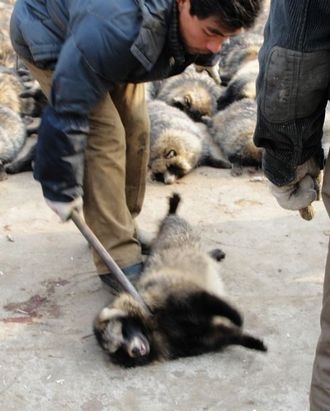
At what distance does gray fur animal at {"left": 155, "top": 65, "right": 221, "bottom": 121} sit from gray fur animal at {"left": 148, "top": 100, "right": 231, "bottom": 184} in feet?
0.92

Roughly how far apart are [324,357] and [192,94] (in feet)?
19.0

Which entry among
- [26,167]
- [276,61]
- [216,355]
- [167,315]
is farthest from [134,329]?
[26,167]

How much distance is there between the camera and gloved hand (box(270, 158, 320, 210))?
2.99 meters

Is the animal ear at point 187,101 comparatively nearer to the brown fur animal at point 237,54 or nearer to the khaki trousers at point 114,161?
the brown fur animal at point 237,54

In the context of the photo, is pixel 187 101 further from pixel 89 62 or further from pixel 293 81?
pixel 293 81

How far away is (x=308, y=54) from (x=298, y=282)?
2.46m

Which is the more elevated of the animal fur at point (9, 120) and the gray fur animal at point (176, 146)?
the gray fur animal at point (176, 146)

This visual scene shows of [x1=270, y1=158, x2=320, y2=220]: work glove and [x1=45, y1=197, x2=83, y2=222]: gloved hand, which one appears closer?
[x1=270, y1=158, x2=320, y2=220]: work glove

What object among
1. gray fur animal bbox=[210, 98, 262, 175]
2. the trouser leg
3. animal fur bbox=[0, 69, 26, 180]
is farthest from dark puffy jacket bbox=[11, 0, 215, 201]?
gray fur animal bbox=[210, 98, 262, 175]

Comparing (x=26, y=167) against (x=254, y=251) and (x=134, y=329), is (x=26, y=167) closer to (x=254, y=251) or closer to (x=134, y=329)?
(x=254, y=251)

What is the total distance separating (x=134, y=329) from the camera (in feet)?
12.6

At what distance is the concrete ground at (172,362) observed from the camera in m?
3.73

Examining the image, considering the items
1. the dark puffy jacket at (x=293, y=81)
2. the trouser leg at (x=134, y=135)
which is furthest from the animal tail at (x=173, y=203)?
the dark puffy jacket at (x=293, y=81)

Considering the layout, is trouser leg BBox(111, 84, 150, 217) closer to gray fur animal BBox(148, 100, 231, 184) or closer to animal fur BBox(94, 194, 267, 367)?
animal fur BBox(94, 194, 267, 367)
